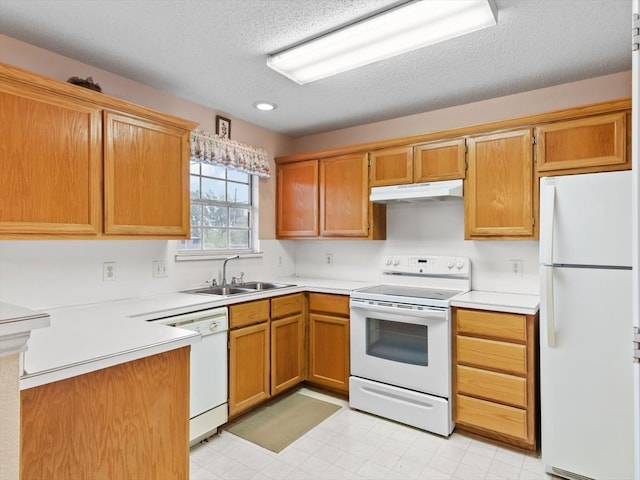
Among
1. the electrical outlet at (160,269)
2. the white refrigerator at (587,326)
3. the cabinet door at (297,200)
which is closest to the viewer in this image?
the white refrigerator at (587,326)

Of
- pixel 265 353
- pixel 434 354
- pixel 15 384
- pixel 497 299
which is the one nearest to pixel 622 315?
pixel 497 299

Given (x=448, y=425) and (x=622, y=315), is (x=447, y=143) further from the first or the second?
(x=448, y=425)

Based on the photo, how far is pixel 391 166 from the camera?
3111 millimetres

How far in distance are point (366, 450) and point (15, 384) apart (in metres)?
2.05

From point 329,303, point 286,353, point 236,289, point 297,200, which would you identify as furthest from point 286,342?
point 297,200

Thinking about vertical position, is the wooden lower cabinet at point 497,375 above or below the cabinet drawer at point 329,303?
below

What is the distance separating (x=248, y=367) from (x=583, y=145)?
269 centimetres

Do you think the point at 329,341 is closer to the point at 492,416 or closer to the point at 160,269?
the point at 492,416

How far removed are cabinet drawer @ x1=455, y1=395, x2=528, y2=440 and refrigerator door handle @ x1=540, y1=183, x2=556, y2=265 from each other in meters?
0.98

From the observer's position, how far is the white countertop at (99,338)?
3.87ft

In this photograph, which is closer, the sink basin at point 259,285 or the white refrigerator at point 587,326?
the white refrigerator at point 587,326

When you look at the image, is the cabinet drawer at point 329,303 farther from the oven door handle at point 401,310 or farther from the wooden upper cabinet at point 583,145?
the wooden upper cabinet at point 583,145

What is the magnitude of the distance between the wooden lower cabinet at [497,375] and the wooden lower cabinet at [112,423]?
178 centimetres

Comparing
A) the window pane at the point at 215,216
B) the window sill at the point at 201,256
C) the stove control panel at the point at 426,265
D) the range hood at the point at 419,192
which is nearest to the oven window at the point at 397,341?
the stove control panel at the point at 426,265
